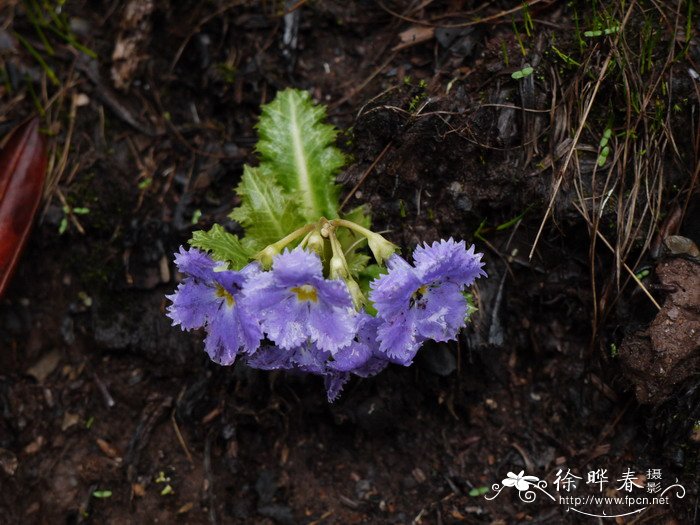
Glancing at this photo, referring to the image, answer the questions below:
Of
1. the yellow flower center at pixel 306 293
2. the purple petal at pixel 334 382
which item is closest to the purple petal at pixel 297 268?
the yellow flower center at pixel 306 293

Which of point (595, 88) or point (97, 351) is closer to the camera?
point (595, 88)

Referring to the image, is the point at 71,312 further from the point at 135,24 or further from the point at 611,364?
the point at 611,364

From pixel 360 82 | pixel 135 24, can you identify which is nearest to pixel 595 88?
pixel 360 82

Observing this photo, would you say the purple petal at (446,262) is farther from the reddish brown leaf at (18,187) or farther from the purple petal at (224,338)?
the reddish brown leaf at (18,187)

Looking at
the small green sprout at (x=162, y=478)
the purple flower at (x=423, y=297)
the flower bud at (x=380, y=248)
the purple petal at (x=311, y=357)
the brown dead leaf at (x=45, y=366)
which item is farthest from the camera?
the brown dead leaf at (x=45, y=366)

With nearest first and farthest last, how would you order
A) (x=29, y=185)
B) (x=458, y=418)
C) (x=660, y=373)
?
1. (x=660, y=373)
2. (x=458, y=418)
3. (x=29, y=185)

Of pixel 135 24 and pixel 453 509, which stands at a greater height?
pixel 135 24
